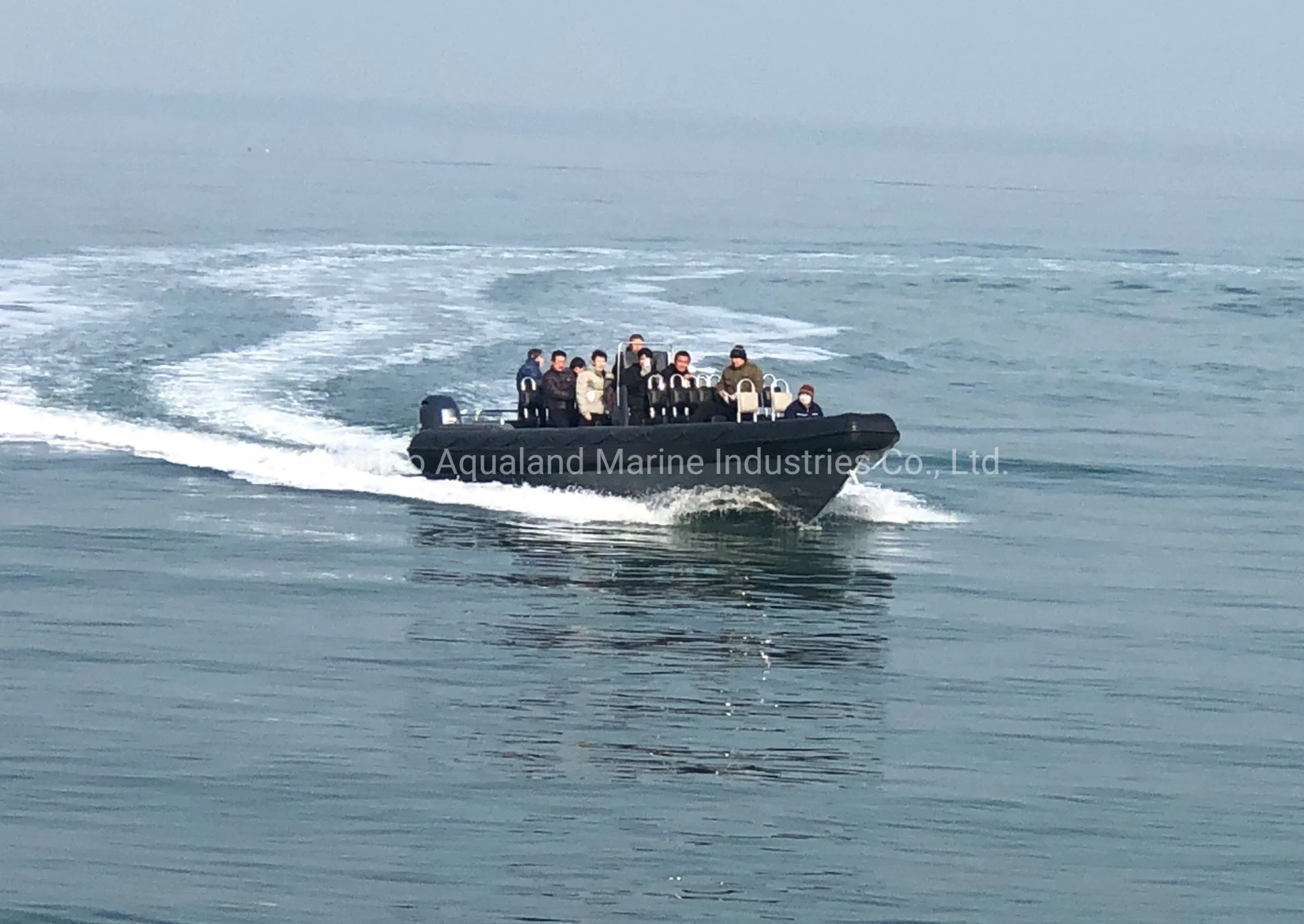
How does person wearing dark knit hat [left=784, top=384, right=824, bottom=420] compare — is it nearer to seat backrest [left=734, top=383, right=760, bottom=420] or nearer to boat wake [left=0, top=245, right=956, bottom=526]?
seat backrest [left=734, top=383, right=760, bottom=420]

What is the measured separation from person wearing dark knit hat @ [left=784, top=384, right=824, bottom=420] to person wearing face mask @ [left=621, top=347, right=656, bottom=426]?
1.59 metres

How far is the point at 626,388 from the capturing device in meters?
24.0

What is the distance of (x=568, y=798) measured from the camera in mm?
13961

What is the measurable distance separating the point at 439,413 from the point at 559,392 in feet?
6.66

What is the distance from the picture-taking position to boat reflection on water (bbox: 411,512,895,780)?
15242 millimetres

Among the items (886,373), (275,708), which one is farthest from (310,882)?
(886,373)

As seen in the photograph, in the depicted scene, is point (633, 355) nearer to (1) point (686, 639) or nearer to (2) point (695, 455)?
(2) point (695, 455)

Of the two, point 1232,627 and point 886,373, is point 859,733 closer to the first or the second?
point 1232,627

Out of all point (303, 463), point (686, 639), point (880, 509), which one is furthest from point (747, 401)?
point (303, 463)

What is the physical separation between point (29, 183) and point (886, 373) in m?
Result: 53.1

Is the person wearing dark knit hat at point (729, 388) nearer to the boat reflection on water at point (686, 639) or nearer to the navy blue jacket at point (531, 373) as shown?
the boat reflection on water at point (686, 639)

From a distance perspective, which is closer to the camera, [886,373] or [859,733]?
[859,733]

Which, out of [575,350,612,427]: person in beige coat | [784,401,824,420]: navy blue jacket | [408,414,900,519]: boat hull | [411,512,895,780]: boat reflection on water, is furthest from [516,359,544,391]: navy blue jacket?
[784,401,824,420]: navy blue jacket

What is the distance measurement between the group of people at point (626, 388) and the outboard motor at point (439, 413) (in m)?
1.27
